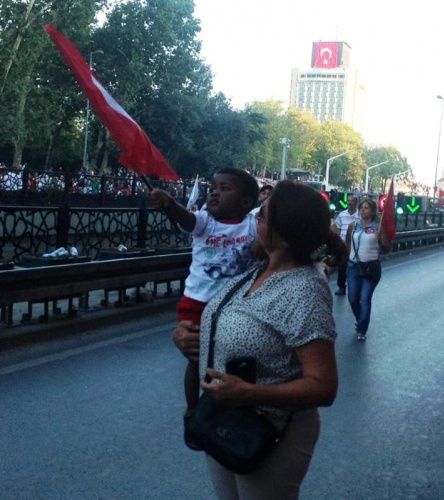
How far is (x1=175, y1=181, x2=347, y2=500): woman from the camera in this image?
8.19 feet

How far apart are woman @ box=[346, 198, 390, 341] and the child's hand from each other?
6630mm

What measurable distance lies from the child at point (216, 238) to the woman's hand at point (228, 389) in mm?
1988

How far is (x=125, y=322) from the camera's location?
1062 centimetres

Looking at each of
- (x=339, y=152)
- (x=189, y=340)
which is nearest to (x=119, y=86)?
(x=189, y=340)

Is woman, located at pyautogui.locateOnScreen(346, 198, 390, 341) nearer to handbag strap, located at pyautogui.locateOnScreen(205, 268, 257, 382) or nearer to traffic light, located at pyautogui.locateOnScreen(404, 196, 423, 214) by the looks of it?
handbag strap, located at pyautogui.locateOnScreen(205, 268, 257, 382)

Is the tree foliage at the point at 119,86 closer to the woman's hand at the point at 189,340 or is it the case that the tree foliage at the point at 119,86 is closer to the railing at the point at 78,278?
the railing at the point at 78,278

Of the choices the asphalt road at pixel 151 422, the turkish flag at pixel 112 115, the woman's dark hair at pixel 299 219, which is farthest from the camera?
the asphalt road at pixel 151 422

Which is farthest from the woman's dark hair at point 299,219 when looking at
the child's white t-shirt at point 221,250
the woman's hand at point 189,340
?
the child's white t-shirt at point 221,250

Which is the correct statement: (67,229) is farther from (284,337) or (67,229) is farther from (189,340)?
(284,337)

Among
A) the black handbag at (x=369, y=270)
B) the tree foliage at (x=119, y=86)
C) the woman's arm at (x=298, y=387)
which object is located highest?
the tree foliage at (x=119, y=86)

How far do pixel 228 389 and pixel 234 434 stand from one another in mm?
154

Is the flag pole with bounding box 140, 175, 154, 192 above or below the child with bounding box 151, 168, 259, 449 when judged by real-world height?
above

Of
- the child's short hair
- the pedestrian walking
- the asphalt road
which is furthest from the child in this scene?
the pedestrian walking

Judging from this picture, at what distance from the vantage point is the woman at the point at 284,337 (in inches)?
98.3
